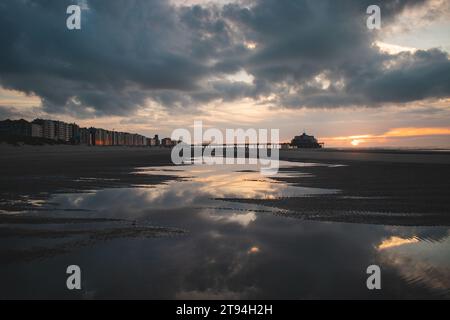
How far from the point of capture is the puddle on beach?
487 centimetres

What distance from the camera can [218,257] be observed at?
621 cm

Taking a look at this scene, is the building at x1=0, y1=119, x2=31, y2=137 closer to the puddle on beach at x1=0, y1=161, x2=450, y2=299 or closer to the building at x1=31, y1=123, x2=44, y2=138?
the building at x1=31, y1=123, x2=44, y2=138

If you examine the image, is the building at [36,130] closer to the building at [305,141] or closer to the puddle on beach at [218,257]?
the building at [305,141]

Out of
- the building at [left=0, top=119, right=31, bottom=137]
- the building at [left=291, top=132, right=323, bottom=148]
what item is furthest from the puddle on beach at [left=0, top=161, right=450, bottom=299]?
the building at [left=0, top=119, right=31, bottom=137]

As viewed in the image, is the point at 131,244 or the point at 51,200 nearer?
the point at 131,244

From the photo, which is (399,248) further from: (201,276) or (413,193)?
(413,193)

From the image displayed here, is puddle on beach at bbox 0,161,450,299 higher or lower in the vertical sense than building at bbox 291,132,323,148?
lower

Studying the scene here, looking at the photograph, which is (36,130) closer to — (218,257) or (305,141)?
(305,141)

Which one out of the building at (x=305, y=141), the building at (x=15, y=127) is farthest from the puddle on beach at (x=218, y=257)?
the building at (x=15, y=127)

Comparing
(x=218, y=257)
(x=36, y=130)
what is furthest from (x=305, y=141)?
(x=218, y=257)

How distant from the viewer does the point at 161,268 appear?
5.60m
